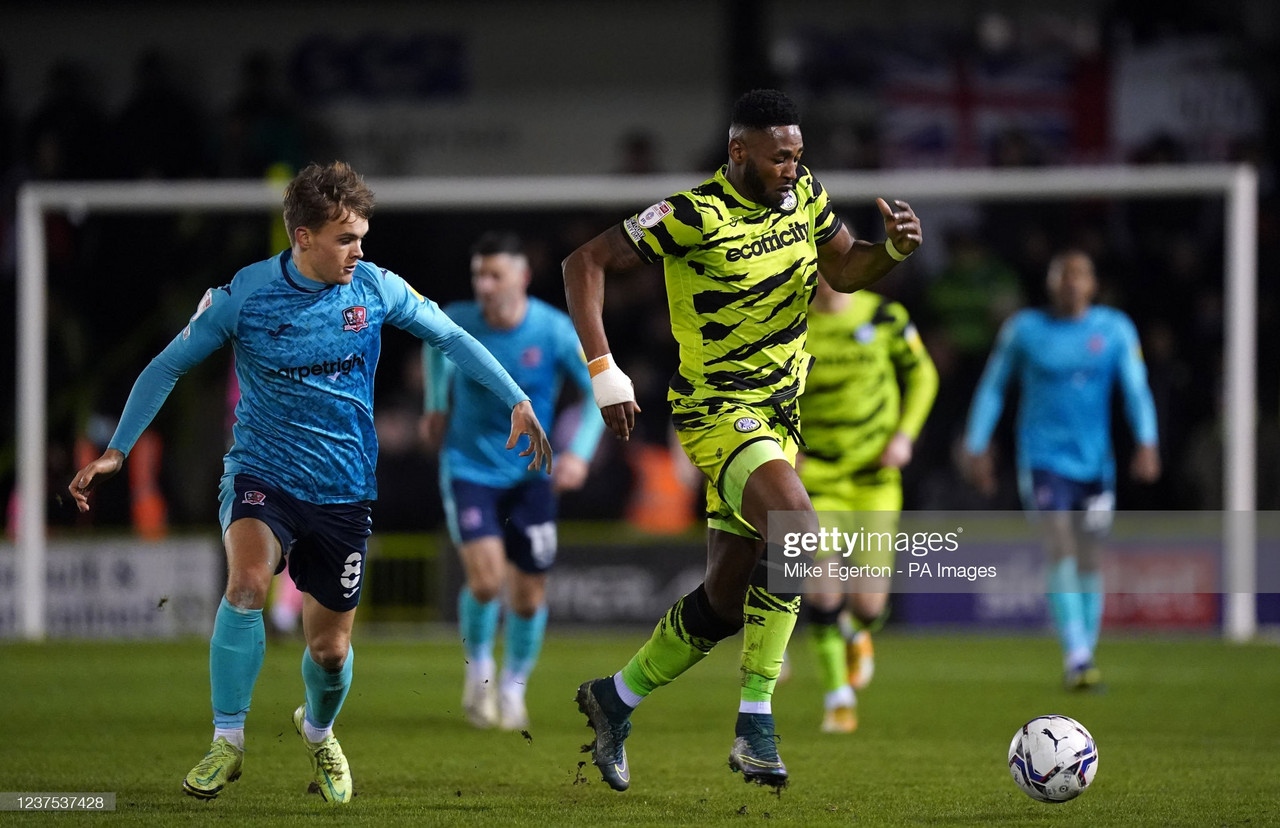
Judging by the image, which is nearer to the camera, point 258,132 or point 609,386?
point 609,386

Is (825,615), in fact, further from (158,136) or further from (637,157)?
(158,136)

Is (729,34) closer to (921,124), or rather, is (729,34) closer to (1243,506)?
(921,124)

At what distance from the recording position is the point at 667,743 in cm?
825

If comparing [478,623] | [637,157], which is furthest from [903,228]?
[637,157]

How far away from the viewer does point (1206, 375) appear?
16.2m

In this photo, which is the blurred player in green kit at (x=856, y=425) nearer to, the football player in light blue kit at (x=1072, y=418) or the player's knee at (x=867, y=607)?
the player's knee at (x=867, y=607)

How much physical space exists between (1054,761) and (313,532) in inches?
104

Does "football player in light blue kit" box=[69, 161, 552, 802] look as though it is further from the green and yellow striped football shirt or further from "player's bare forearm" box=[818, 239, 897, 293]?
"player's bare forearm" box=[818, 239, 897, 293]

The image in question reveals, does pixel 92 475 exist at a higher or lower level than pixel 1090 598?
higher

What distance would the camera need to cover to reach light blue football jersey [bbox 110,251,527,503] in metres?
6.04

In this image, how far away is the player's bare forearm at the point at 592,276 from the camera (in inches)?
243

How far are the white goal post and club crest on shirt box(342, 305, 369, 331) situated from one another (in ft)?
27.2

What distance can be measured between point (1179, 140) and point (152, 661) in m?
11.3

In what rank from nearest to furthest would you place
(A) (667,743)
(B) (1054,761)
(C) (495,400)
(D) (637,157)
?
(B) (1054,761)
(A) (667,743)
(C) (495,400)
(D) (637,157)
